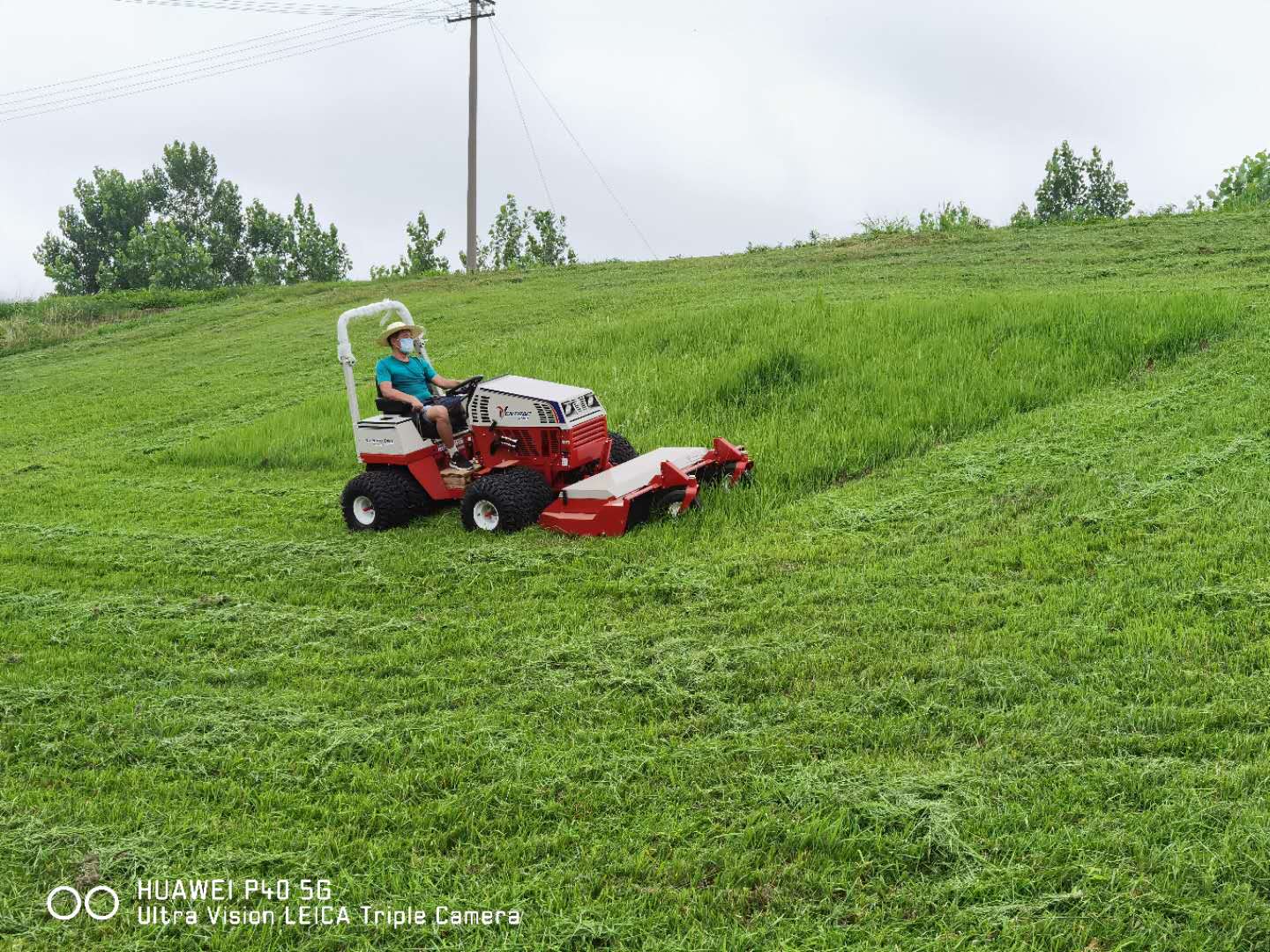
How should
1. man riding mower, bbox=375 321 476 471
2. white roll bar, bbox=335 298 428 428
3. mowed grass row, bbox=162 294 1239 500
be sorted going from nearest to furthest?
man riding mower, bbox=375 321 476 471 < white roll bar, bbox=335 298 428 428 < mowed grass row, bbox=162 294 1239 500

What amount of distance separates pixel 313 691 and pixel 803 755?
95.6 inches

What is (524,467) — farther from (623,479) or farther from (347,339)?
(347,339)

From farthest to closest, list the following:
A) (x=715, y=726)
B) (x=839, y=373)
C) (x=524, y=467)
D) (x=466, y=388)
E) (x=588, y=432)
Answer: (x=839, y=373) → (x=466, y=388) → (x=588, y=432) → (x=524, y=467) → (x=715, y=726)

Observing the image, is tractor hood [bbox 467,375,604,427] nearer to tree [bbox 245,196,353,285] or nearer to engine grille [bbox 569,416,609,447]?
engine grille [bbox 569,416,609,447]

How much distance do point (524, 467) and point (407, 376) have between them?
1.36 meters

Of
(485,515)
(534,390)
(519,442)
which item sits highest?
(534,390)

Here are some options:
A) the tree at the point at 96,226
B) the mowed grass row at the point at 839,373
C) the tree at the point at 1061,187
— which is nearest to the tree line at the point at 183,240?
the tree at the point at 96,226

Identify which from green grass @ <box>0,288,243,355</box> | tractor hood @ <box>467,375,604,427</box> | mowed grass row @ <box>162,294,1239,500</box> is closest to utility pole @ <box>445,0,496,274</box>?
green grass @ <box>0,288,243,355</box>

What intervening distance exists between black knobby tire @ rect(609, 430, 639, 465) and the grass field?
1.06 metres

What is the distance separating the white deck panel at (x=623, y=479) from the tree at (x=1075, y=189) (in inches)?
1638

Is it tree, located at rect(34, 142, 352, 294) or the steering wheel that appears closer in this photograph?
the steering wheel

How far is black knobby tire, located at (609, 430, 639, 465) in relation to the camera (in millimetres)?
9094

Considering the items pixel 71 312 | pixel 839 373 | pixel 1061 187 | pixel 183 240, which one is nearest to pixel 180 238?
pixel 183 240

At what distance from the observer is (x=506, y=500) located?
26.9 feet
